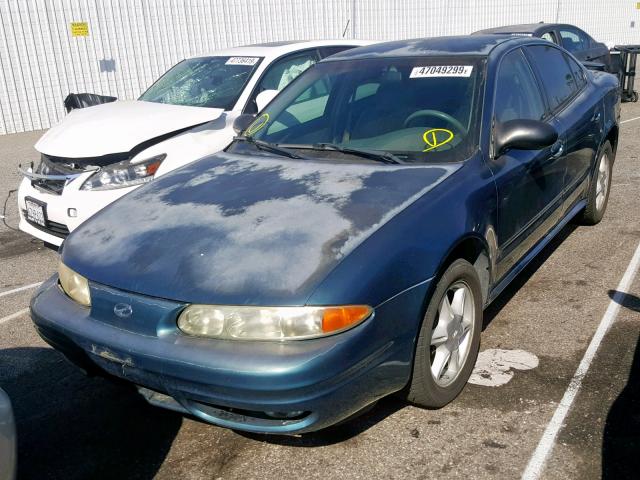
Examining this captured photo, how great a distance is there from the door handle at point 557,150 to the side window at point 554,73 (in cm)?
33

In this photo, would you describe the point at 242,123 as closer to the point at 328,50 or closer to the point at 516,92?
the point at 516,92

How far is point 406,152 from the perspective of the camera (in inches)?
140

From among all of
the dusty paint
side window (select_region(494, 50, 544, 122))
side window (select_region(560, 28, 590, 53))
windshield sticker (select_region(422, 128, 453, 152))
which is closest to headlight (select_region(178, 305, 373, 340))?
the dusty paint

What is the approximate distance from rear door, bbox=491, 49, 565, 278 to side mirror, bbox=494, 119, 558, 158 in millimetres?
91

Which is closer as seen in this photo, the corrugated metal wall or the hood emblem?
the hood emblem

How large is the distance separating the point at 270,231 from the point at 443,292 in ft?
2.59

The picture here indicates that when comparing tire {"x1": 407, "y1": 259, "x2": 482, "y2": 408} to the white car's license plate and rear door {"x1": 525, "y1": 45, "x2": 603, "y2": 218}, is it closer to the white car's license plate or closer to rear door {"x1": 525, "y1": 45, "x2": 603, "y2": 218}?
rear door {"x1": 525, "y1": 45, "x2": 603, "y2": 218}

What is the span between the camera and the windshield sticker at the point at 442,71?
3795 mm

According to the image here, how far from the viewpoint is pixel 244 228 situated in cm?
289

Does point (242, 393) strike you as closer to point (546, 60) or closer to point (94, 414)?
point (94, 414)

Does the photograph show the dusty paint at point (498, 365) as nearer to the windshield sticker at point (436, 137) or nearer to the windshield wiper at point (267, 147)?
the windshield sticker at point (436, 137)

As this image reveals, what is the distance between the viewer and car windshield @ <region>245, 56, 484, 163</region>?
3.57 m

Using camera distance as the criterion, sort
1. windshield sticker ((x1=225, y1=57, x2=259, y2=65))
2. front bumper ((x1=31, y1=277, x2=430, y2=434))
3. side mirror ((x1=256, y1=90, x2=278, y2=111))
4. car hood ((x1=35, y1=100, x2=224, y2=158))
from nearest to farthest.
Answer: front bumper ((x1=31, y1=277, x2=430, y2=434)) < car hood ((x1=35, y1=100, x2=224, y2=158)) < side mirror ((x1=256, y1=90, x2=278, y2=111)) < windshield sticker ((x1=225, y1=57, x2=259, y2=65))

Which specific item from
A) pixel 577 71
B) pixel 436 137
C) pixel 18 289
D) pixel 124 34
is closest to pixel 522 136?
pixel 436 137
